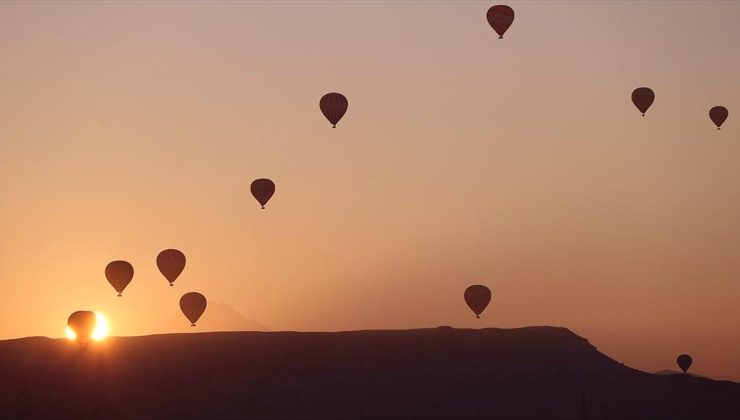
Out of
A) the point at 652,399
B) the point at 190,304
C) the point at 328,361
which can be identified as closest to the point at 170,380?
the point at 328,361

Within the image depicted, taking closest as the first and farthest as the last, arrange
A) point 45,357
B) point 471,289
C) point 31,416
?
point 31,416 < point 45,357 < point 471,289

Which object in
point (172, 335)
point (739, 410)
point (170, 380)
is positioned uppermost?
point (172, 335)

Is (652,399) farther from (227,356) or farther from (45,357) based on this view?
(45,357)

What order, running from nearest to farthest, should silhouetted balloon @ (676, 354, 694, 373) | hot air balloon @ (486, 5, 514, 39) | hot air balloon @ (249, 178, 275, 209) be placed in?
hot air balloon @ (486, 5, 514, 39), hot air balloon @ (249, 178, 275, 209), silhouetted balloon @ (676, 354, 694, 373)

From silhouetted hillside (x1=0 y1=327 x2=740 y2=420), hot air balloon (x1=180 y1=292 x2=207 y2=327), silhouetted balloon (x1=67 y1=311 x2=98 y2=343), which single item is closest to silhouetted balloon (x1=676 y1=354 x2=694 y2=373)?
silhouetted hillside (x1=0 y1=327 x2=740 y2=420)

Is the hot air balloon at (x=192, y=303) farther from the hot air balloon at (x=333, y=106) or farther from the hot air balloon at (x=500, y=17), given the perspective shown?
the hot air balloon at (x=500, y=17)

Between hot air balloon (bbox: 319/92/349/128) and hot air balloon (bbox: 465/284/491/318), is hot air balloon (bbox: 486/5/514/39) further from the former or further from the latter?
hot air balloon (bbox: 465/284/491/318)
